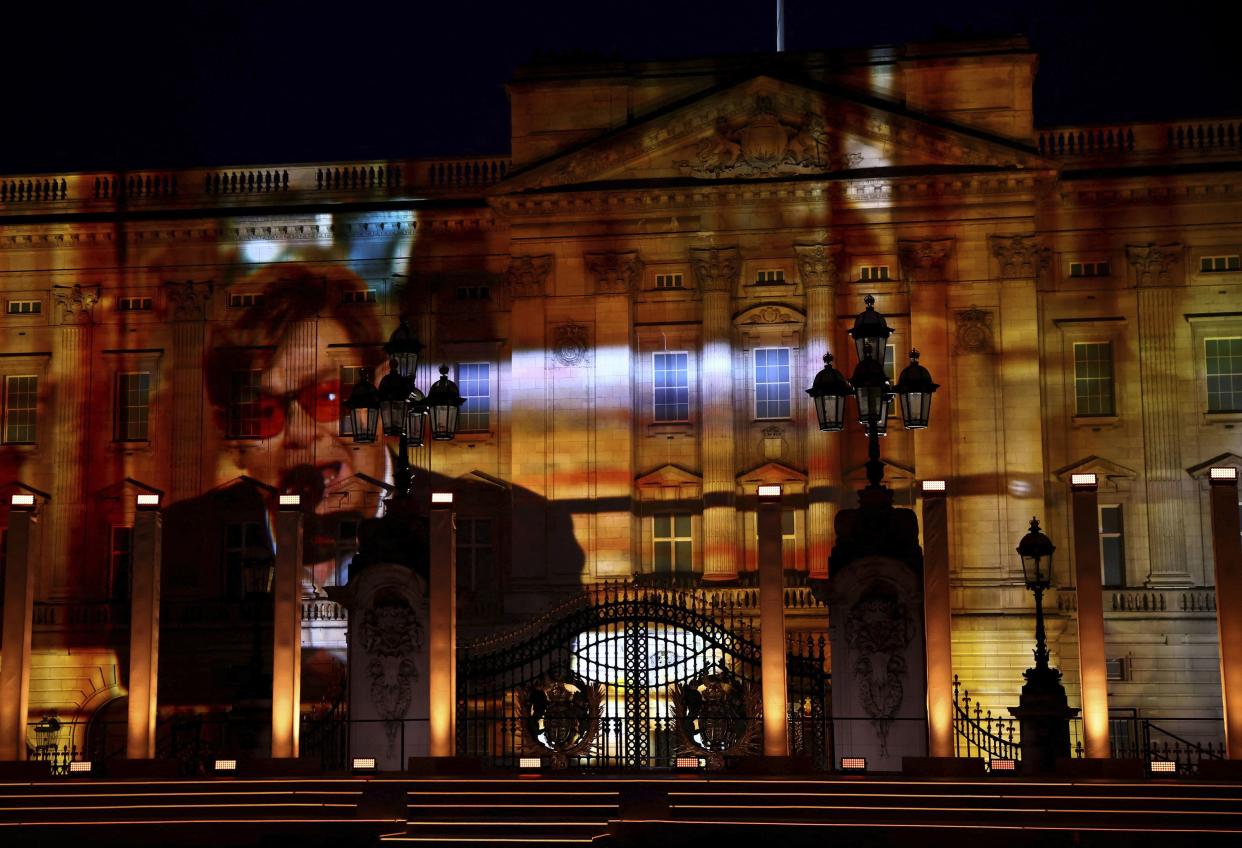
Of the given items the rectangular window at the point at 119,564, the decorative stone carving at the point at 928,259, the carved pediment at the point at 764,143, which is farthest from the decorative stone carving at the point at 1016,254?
the rectangular window at the point at 119,564

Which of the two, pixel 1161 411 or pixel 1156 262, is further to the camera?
pixel 1156 262

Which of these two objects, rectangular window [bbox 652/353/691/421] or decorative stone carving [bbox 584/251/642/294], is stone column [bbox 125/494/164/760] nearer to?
rectangular window [bbox 652/353/691/421]

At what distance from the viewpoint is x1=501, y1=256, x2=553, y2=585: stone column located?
1727 inches

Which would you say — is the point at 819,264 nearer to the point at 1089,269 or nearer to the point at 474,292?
the point at 1089,269

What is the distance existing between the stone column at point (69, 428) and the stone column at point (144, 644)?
1990 cm

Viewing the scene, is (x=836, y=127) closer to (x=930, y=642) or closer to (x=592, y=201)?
(x=592, y=201)

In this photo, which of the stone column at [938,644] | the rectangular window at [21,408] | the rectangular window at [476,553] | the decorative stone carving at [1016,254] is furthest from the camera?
the rectangular window at [21,408]

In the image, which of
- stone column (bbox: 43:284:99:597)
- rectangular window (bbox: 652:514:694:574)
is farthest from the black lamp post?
stone column (bbox: 43:284:99:597)

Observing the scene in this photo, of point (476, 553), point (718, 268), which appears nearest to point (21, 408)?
point (476, 553)

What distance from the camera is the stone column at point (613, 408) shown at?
1719 inches

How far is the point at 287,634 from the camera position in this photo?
27.0 meters

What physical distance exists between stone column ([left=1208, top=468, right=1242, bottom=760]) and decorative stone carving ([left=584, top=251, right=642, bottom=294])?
20947 millimetres

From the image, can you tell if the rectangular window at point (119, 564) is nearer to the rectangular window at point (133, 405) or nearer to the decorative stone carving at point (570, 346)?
the rectangular window at point (133, 405)

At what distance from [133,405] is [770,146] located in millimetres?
17568
